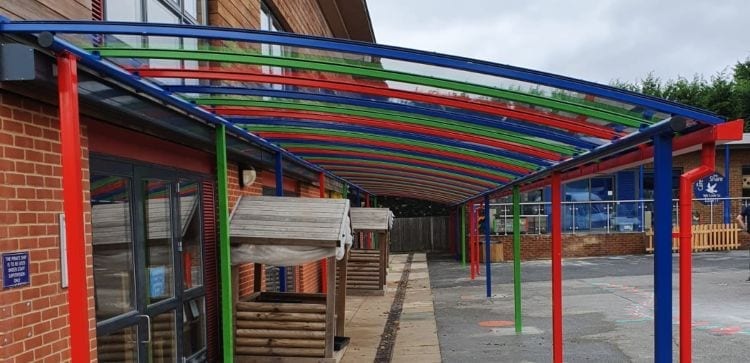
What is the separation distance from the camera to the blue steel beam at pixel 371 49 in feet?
10.0

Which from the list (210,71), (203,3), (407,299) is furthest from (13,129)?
(407,299)

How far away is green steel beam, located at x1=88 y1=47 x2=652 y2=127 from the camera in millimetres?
3547

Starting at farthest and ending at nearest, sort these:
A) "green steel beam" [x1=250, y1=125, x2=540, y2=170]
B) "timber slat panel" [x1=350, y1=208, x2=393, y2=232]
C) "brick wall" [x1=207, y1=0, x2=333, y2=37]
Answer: "timber slat panel" [x1=350, y1=208, x2=393, y2=232] < "brick wall" [x1=207, y1=0, x2=333, y2=37] < "green steel beam" [x1=250, y1=125, x2=540, y2=170]

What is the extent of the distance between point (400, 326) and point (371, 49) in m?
7.34

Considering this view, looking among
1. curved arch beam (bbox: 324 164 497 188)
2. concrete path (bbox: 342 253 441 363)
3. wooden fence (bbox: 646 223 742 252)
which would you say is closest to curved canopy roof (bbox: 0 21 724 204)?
concrete path (bbox: 342 253 441 363)

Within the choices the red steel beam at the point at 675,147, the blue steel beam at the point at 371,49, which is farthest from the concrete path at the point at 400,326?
the blue steel beam at the point at 371,49

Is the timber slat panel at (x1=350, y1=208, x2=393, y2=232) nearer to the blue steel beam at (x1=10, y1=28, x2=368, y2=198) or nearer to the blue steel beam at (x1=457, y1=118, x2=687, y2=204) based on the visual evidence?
the blue steel beam at (x1=10, y1=28, x2=368, y2=198)

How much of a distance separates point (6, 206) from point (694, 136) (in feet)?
11.2

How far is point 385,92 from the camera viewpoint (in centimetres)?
426

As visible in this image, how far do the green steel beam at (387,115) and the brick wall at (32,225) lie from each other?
155 cm

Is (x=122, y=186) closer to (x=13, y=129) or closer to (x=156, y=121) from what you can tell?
(x=156, y=121)

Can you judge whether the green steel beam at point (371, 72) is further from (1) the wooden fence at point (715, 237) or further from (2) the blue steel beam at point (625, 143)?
(1) the wooden fence at point (715, 237)

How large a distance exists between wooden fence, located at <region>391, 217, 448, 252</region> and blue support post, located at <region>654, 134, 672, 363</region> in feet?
87.5

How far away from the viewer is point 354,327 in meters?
10.0
